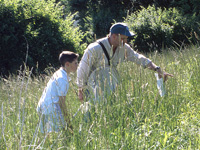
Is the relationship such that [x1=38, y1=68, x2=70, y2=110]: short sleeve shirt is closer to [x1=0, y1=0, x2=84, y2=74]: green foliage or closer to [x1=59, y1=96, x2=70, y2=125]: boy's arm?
[x1=59, y1=96, x2=70, y2=125]: boy's arm

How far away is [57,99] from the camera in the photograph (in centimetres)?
362

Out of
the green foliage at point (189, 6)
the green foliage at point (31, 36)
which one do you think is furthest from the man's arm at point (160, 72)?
the green foliage at point (189, 6)

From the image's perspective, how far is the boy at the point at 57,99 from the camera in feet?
10.3

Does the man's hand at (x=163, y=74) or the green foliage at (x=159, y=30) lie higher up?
the green foliage at (x=159, y=30)

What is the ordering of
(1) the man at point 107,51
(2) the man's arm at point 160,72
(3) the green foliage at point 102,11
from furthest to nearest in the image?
(3) the green foliage at point 102,11
(1) the man at point 107,51
(2) the man's arm at point 160,72

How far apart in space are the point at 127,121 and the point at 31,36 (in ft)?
23.4

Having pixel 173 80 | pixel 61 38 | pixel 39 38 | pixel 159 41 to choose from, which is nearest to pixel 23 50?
pixel 39 38

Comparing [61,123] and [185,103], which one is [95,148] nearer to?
[61,123]

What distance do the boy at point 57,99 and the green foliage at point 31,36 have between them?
516 centimetres

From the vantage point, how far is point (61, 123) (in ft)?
9.96

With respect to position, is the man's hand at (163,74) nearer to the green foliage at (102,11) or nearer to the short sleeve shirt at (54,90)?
the short sleeve shirt at (54,90)

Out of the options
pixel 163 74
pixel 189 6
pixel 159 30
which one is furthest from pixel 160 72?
pixel 189 6

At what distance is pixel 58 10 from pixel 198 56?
7180 mm

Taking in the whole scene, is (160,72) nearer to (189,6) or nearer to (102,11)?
(189,6)
